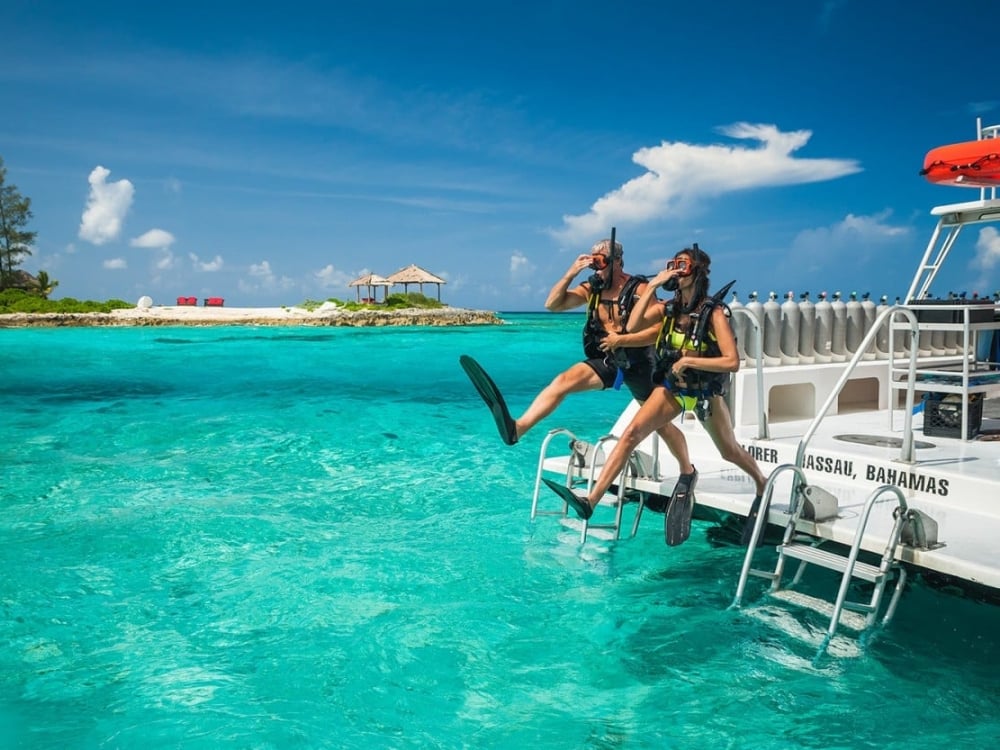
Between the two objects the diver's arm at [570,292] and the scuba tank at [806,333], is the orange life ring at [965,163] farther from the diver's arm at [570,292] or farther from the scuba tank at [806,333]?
the diver's arm at [570,292]

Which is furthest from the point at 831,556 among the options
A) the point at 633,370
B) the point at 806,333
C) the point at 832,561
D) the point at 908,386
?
the point at 806,333

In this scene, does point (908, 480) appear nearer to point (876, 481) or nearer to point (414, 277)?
point (876, 481)

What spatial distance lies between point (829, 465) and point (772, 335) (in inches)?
105

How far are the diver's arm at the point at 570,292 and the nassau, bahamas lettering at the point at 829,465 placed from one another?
2.27 meters

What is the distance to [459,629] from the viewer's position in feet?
20.6

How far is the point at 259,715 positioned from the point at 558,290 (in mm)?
3641

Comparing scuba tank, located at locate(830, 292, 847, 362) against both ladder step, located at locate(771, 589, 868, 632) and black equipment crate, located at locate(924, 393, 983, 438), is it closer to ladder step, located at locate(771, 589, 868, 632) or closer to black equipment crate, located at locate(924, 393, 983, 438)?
black equipment crate, located at locate(924, 393, 983, 438)

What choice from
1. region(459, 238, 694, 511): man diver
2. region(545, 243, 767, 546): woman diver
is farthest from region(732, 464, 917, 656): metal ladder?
region(459, 238, 694, 511): man diver

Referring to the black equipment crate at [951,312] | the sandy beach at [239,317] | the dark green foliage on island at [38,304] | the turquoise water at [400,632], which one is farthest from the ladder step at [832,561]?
the dark green foliage on island at [38,304]

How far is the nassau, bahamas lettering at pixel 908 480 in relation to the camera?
5828mm

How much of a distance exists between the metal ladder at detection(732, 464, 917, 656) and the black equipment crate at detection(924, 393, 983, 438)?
223 cm

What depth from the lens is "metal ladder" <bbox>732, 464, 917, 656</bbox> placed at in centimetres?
484

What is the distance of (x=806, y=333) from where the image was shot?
9266mm

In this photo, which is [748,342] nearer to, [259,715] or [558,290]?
[558,290]
